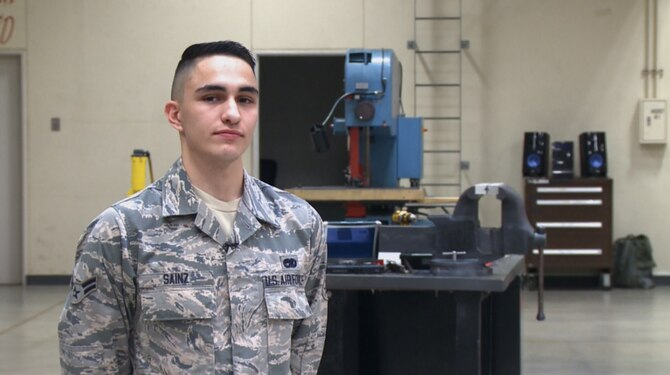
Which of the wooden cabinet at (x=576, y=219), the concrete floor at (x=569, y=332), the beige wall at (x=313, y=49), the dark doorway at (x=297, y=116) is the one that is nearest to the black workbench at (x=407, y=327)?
the concrete floor at (x=569, y=332)

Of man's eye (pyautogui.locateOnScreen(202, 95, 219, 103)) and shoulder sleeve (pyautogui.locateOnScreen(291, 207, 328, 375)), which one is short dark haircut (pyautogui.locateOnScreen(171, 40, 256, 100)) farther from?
shoulder sleeve (pyautogui.locateOnScreen(291, 207, 328, 375))

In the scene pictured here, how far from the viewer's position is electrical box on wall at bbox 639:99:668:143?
827 cm

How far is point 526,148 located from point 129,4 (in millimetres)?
3770

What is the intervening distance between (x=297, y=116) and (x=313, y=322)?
27.2 feet

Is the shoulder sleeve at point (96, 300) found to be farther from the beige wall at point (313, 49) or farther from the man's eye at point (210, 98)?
the beige wall at point (313, 49)

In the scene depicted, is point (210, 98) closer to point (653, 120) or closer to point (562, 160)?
point (562, 160)

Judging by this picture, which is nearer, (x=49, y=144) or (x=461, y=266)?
(x=461, y=266)

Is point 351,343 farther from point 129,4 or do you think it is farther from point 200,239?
point 129,4

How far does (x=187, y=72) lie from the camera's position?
1.67m

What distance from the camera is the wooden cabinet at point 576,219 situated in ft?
26.5

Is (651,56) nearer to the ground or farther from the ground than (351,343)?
farther from the ground

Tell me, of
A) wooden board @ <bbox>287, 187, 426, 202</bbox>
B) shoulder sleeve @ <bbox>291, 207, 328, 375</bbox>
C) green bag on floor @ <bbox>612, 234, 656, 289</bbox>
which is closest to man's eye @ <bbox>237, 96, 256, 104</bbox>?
shoulder sleeve @ <bbox>291, 207, 328, 375</bbox>

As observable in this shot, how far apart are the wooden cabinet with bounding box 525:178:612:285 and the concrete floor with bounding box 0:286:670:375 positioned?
305 millimetres

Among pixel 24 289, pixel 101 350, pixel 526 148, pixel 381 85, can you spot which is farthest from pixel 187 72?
pixel 24 289
